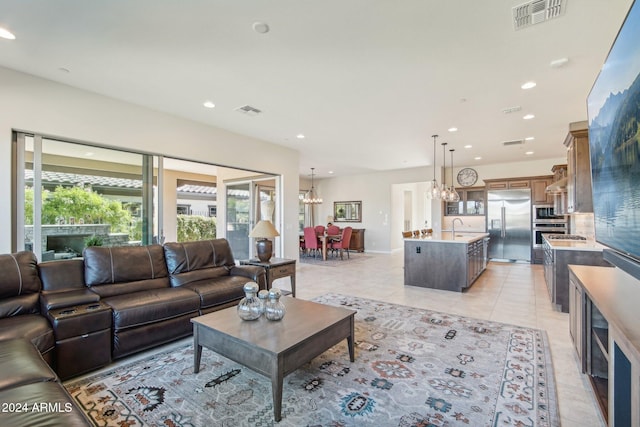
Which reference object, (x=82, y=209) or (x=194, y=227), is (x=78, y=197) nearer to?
(x=82, y=209)

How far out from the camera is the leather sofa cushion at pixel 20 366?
1.44 m

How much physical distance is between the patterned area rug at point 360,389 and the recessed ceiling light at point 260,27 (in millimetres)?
2808

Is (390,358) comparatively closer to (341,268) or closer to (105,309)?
(105,309)

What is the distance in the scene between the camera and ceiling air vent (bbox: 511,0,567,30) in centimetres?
218

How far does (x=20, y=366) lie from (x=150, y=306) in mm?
1134

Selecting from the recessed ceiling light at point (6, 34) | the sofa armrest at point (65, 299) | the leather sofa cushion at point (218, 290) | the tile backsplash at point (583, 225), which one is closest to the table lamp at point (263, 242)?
the leather sofa cushion at point (218, 290)

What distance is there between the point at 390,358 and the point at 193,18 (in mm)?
3271

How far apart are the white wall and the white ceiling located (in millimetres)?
194

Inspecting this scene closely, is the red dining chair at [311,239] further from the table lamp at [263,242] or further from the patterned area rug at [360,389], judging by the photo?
the patterned area rug at [360,389]

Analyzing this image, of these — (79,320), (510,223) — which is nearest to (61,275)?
(79,320)

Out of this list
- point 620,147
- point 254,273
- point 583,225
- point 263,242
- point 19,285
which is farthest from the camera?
point 583,225

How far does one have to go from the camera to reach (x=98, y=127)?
12.6 feet

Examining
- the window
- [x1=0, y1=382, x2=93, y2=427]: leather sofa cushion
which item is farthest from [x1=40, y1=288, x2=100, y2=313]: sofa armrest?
the window

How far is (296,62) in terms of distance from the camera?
3053mm
